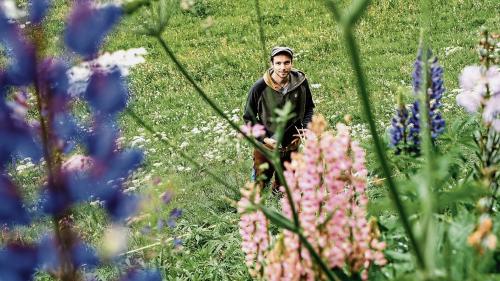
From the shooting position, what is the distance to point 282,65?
612cm

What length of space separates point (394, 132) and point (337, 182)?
67 cm

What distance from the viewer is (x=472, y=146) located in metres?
2.27

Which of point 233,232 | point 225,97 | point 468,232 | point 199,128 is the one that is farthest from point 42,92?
point 225,97

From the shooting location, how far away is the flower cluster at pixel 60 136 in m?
1.21

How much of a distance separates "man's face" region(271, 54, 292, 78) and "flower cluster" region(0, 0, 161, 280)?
188 inches

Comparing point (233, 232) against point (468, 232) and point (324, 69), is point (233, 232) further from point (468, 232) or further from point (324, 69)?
point (324, 69)

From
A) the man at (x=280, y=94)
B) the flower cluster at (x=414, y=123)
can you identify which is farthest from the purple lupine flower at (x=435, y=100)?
the man at (x=280, y=94)

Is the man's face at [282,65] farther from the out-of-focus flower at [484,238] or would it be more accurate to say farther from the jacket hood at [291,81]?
the out-of-focus flower at [484,238]

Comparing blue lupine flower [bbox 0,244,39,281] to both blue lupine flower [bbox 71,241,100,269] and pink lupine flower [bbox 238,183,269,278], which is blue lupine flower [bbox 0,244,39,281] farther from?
pink lupine flower [bbox 238,183,269,278]

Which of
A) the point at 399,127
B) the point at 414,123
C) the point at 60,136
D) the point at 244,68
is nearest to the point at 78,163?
the point at 60,136

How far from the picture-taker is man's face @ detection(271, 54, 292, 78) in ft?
20.0

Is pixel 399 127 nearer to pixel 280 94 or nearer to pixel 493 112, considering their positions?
pixel 493 112

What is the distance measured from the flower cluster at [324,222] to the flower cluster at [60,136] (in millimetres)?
384

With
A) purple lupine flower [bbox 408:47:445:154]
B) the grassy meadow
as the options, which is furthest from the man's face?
purple lupine flower [bbox 408:47:445:154]
